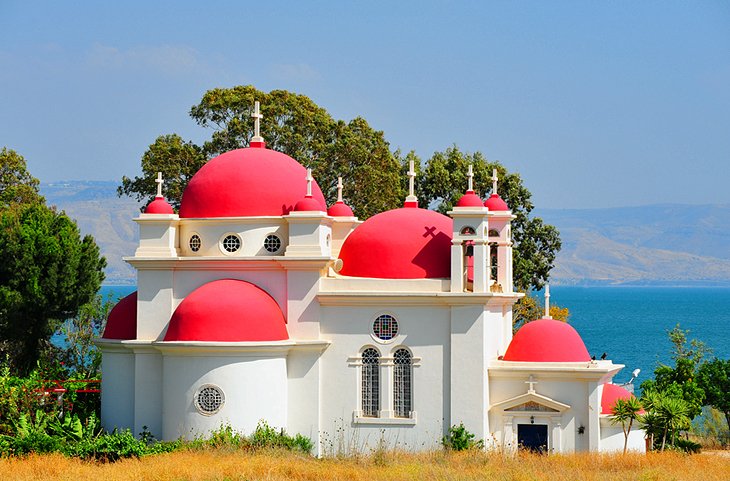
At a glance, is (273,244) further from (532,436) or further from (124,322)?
(532,436)

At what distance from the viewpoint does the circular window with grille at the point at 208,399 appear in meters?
31.7

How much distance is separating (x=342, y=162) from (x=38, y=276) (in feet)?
46.7

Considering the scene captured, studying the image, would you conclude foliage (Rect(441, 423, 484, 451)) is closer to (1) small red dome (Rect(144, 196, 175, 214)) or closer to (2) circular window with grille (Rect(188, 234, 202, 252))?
(2) circular window with grille (Rect(188, 234, 202, 252))

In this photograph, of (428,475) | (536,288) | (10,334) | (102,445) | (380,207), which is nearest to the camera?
(428,475)

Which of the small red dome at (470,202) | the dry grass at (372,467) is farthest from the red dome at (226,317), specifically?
the small red dome at (470,202)

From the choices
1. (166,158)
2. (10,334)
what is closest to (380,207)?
(166,158)

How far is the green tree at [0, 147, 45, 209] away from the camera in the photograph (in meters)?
54.7

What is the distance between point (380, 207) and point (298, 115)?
18.8ft

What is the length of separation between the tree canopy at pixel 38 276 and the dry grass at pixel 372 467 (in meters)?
13.4

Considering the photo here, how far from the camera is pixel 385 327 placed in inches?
1303

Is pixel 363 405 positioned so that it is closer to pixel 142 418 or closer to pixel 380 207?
pixel 142 418

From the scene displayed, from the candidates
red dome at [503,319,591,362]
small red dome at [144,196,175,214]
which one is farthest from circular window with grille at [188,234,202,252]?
red dome at [503,319,591,362]

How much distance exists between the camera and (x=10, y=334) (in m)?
42.8

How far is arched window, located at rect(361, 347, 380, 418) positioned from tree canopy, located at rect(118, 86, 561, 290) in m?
16.9
